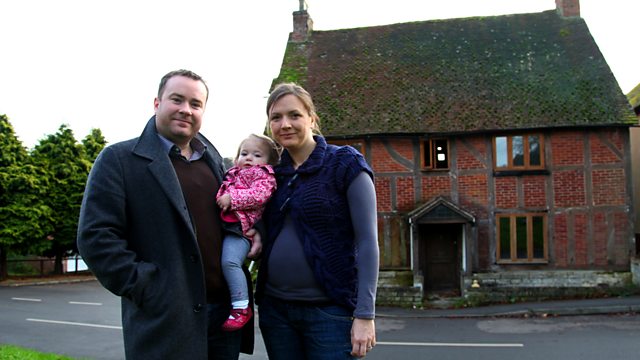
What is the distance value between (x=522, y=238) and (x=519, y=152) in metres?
2.66

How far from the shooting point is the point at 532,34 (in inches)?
733

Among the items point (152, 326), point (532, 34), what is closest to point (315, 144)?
point (152, 326)

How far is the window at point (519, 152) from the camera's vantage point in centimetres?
1614

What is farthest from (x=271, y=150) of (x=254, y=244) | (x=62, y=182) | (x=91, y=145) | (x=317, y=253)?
(x=91, y=145)

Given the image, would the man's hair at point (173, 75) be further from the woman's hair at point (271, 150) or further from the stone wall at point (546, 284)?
the stone wall at point (546, 284)

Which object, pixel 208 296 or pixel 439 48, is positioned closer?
pixel 208 296

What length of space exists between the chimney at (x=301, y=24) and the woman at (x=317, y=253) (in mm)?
18344

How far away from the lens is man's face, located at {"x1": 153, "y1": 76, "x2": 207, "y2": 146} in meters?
2.84

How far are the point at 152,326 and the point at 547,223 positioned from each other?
15374 mm

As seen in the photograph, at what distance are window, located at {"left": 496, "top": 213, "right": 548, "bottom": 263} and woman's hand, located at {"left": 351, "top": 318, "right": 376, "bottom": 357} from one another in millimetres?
14418

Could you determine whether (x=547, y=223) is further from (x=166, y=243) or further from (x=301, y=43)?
(x=166, y=243)

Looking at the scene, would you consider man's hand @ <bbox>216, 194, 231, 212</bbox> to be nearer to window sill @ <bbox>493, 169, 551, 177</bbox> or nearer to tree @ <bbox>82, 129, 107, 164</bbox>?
window sill @ <bbox>493, 169, 551, 177</bbox>

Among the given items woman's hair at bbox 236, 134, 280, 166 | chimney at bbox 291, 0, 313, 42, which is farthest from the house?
woman's hair at bbox 236, 134, 280, 166

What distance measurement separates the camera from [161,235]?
2.67 metres
